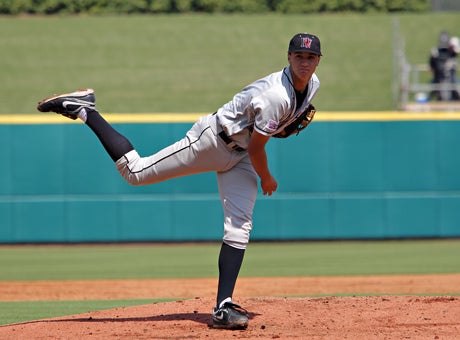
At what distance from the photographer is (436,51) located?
1747 centimetres

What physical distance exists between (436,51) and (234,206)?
12585 mm

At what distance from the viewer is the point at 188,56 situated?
23750 millimetres

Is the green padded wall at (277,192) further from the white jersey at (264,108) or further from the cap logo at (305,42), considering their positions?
the cap logo at (305,42)

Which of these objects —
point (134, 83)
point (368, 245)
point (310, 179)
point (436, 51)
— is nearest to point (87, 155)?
point (310, 179)

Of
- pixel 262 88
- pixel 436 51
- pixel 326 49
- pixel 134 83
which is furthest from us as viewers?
pixel 326 49

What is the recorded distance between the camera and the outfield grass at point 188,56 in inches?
842

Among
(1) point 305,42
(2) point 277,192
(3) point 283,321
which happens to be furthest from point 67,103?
(2) point 277,192

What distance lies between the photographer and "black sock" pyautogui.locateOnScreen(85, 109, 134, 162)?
5.87 meters

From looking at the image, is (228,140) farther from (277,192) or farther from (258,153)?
(277,192)

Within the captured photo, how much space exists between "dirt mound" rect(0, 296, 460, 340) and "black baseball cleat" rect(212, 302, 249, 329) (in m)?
0.05

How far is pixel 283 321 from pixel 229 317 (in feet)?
1.52

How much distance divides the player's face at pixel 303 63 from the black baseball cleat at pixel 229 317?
1492 mm

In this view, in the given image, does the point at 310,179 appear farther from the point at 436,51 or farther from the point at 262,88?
the point at 262,88

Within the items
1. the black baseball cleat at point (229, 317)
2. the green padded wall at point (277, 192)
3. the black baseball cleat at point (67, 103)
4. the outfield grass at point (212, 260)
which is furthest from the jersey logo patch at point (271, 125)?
the green padded wall at point (277, 192)
